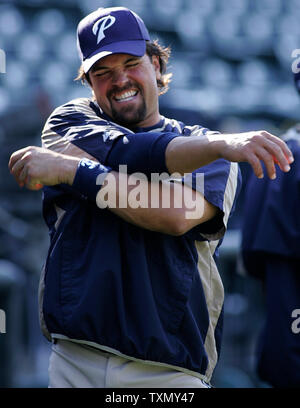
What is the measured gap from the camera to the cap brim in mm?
2373

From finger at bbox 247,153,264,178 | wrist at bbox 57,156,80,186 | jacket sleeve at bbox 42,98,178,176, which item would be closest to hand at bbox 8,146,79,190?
wrist at bbox 57,156,80,186

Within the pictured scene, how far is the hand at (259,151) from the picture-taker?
77.4 inches

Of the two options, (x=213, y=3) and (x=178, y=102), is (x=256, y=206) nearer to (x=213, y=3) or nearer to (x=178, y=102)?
(x=178, y=102)

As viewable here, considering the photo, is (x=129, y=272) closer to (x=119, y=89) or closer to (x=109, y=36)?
(x=119, y=89)

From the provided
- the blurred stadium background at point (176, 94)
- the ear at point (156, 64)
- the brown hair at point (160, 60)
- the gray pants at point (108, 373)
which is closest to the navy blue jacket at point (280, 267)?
the blurred stadium background at point (176, 94)

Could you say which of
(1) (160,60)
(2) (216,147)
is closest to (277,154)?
(2) (216,147)

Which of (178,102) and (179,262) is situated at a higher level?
(178,102)

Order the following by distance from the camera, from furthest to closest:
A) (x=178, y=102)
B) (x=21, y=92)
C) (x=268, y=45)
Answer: (x=268, y=45) → (x=178, y=102) → (x=21, y=92)

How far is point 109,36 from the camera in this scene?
242 cm

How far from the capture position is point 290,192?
364 centimetres

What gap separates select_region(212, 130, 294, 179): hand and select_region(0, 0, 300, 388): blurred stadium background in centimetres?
211

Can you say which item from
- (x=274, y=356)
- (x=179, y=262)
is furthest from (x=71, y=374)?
(x=274, y=356)

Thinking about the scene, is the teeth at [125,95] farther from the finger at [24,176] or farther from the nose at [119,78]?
the finger at [24,176]

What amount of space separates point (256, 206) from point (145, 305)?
1693 mm
